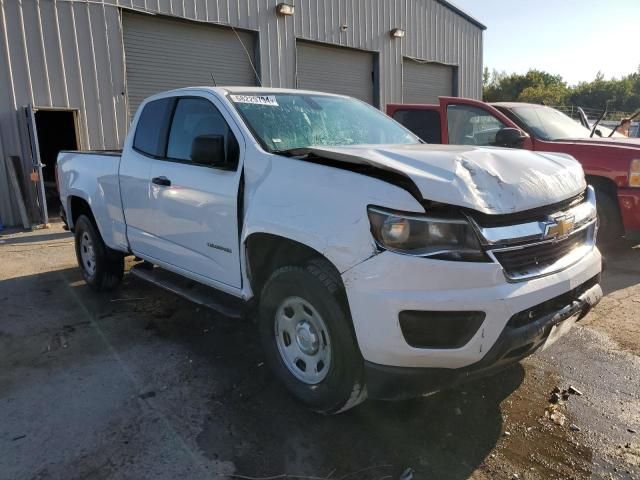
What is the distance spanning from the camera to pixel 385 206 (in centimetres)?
251

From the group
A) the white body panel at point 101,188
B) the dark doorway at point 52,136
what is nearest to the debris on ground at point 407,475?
the white body panel at point 101,188

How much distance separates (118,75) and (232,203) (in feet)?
28.3

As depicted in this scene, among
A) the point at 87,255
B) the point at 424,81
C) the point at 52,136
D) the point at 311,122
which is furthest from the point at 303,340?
the point at 424,81

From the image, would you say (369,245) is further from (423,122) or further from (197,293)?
(423,122)

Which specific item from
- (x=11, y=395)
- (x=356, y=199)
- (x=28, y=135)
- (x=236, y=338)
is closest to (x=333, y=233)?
(x=356, y=199)

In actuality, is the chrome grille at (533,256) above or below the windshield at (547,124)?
below

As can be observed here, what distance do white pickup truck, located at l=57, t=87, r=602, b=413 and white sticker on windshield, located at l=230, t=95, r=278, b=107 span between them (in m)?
0.01

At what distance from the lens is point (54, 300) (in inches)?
215

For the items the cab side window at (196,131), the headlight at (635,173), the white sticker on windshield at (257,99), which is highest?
the white sticker on windshield at (257,99)

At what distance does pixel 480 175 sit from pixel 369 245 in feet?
2.27

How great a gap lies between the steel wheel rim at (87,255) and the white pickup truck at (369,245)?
6.40 ft

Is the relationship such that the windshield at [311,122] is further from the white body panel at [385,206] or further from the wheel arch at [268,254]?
the wheel arch at [268,254]

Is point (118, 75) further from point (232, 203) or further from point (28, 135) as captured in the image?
point (232, 203)

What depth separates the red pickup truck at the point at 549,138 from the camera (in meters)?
6.02
